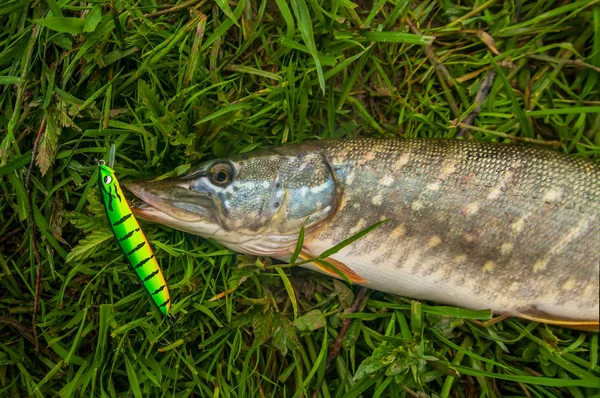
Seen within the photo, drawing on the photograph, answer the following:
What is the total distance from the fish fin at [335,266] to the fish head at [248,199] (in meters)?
0.09

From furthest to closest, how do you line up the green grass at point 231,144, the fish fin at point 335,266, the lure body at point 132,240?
1. the green grass at point 231,144
2. the fish fin at point 335,266
3. the lure body at point 132,240

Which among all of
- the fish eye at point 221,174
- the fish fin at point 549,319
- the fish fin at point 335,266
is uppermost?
the fish eye at point 221,174

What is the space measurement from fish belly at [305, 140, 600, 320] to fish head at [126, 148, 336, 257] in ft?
0.36

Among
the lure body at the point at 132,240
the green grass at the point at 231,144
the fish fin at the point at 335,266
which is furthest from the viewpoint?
the green grass at the point at 231,144

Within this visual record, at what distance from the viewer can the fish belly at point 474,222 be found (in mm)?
2293

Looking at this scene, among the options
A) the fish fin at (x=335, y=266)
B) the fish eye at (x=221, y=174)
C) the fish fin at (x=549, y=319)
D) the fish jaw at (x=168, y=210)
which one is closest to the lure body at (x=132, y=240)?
the fish jaw at (x=168, y=210)

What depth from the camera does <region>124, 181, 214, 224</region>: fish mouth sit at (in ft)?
7.68

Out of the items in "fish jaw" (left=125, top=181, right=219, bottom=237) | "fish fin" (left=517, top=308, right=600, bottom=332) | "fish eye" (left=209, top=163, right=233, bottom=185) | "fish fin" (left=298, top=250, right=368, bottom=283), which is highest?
"fish eye" (left=209, top=163, right=233, bottom=185)

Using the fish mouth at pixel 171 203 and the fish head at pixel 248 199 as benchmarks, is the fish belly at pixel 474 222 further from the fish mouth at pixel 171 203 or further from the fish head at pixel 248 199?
the fish mouth at pixel 171 203

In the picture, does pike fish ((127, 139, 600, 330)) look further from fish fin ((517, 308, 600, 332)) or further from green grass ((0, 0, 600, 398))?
green grass ((0, 0, 600, 398))

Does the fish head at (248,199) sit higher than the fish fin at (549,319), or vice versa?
the fish head at (248,199)

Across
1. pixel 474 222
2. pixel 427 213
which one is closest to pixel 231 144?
pixel 427 213

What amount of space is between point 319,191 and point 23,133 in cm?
171

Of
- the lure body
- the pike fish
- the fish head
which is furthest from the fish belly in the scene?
the lure body
